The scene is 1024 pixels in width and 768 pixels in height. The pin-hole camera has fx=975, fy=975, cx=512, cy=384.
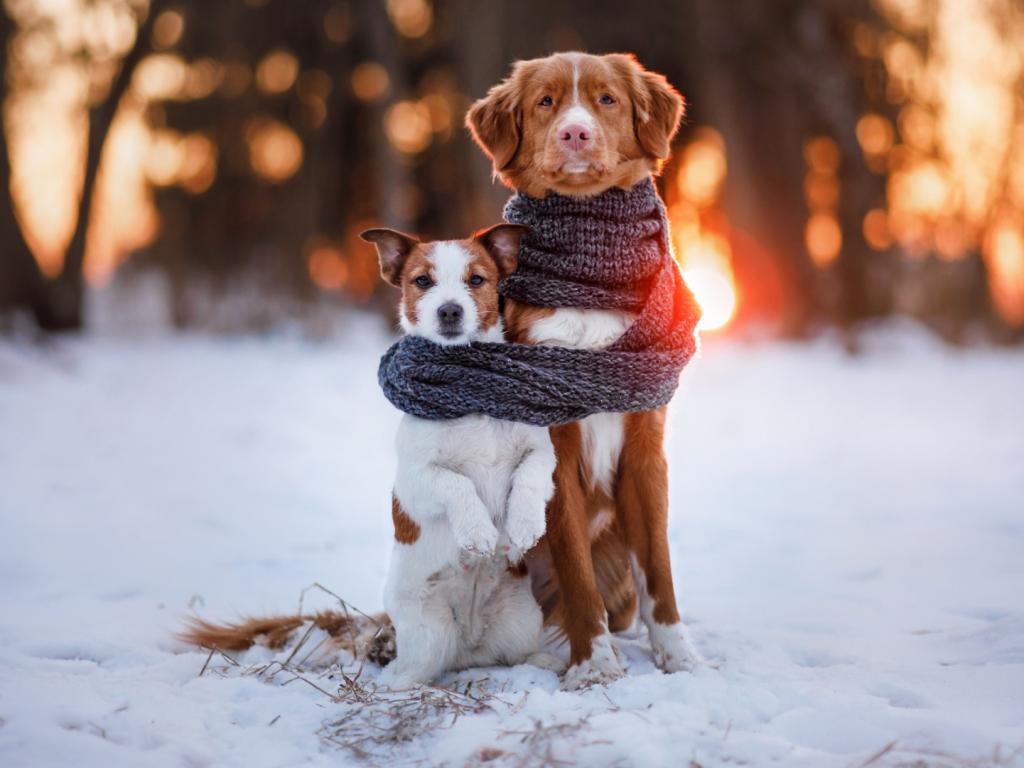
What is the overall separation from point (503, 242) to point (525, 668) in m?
1.62

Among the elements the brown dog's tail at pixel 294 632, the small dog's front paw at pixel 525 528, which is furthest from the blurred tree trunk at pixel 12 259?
the small dog's front paw at pixel 525 528

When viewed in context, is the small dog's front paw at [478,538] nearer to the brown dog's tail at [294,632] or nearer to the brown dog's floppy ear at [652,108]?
the brown dog's tail at [294,632]

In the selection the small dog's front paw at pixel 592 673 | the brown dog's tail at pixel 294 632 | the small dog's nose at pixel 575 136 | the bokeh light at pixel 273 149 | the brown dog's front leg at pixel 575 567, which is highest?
the bokeh light at pixel 273 149

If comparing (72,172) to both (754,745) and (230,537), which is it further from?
(754,745)

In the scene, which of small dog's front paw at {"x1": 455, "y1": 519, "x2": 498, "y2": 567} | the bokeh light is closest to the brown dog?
small dog's front paw at {"x1": 455, "y1": 519, "x2": 498, "y2": 567}

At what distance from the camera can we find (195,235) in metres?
20.2

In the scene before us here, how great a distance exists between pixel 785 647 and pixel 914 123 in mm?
15740

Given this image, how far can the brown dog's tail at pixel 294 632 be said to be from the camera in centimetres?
385

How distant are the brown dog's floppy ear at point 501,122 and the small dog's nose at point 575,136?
0.33 metres

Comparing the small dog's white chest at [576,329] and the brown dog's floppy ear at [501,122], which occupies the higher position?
the brown dog's floppy ear at [501,122]

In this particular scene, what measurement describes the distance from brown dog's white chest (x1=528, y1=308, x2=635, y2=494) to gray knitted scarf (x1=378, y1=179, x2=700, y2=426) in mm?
42

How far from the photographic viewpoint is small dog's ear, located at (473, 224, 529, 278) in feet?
12.2

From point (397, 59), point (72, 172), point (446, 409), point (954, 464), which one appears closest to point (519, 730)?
point (446, 409)

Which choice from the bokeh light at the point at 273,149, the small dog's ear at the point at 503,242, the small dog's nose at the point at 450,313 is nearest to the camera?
the small dog's nose at the point at 450,313
